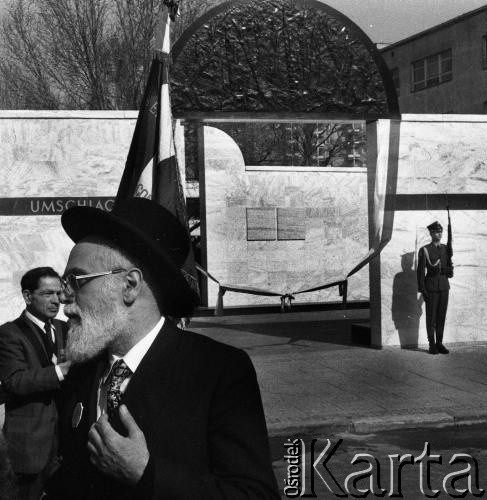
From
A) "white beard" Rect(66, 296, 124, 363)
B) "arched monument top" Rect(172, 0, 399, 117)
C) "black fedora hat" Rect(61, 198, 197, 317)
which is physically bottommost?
"white beard" Rect(66, 296, 124, 363)

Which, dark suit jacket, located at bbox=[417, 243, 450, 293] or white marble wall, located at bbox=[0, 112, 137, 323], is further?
dark suit jacket, located at bbox=[417, 243, 450, 293]

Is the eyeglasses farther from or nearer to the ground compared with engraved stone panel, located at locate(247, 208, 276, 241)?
farther from the ground

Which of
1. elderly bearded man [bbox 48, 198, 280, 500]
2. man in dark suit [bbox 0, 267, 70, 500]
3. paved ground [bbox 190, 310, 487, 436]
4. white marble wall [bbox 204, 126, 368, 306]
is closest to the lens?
elderly bearded man [bbox 48, 198, 280, 500]

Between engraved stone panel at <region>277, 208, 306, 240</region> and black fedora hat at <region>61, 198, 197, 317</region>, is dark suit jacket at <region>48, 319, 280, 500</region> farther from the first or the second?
engraved stone panel at <region>277, 208, 306, 240</region>

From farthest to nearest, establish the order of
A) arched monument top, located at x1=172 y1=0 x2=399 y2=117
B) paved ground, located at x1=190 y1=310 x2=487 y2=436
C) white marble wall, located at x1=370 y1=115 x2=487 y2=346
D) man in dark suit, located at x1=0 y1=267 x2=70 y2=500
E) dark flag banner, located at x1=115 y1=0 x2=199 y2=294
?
white marble wall, located at x1=370 y1=115 x2=487 y2=346
arched monument top, located at x1=172 y1=0 x2=399 y2=117
paved ground, located at x1=190 y1=310 x2=487 y2=436
dark flag banner, located at x1=115 y1=0 x2=199 y2=294
man in dark suit, located at x1=0 y1=267 x2=70 y2=500

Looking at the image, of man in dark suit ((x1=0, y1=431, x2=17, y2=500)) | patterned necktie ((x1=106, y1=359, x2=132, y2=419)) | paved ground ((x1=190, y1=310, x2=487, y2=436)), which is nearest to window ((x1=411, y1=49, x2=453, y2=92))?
paved ground ((x1=190, y1=310, x2=487, y2=436))

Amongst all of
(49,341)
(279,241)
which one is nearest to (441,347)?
(279,241)

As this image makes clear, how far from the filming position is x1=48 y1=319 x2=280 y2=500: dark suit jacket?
8.00ft

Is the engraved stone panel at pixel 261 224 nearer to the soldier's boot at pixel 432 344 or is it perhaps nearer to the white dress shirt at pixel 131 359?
the soldier's boot at pixel 432 344

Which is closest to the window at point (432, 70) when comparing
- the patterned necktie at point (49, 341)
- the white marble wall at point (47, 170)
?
the white marble wall at point (47, 170)

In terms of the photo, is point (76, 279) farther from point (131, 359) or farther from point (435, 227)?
point (435, 227)

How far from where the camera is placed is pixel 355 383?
40.3ft

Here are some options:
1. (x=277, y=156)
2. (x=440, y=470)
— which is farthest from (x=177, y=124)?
(x=277, y=156)

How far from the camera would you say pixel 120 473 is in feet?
7.83
